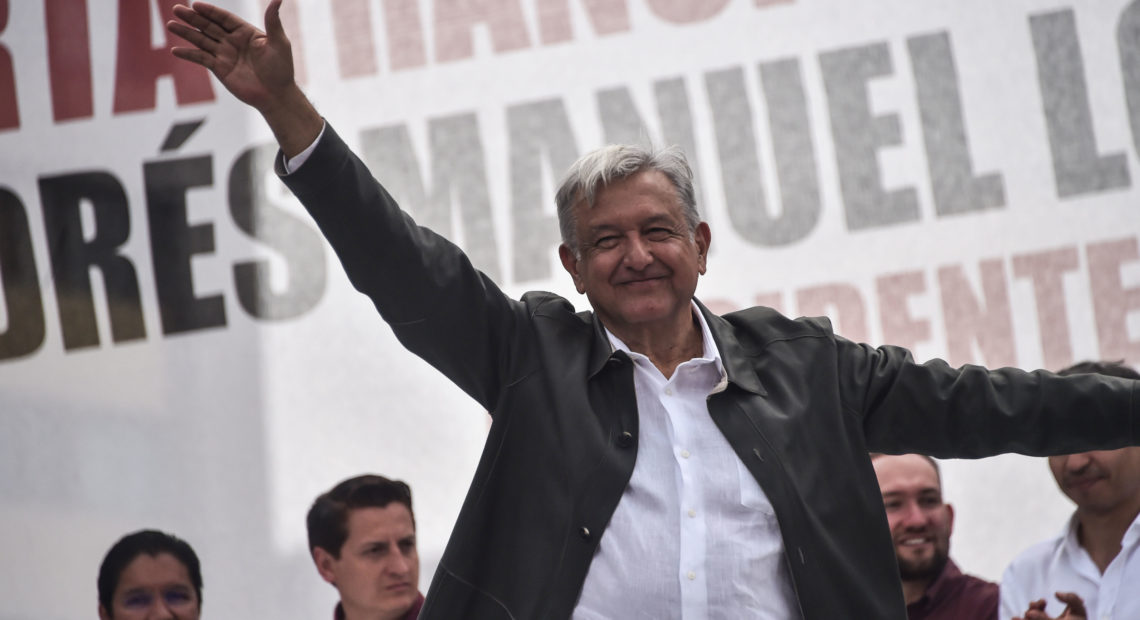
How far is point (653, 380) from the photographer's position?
6.01 ft

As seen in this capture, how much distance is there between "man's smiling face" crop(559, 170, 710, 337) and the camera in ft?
6.01

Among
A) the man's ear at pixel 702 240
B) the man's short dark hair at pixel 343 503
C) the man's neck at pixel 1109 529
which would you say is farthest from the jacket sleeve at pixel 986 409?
the man's short dark hair at pixel 343 503

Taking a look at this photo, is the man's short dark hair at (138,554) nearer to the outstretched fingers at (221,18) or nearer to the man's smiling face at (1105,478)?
the outstretched fingers at (221,18)

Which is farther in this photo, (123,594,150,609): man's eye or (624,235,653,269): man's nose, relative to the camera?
(123,594,150,609): man's eye

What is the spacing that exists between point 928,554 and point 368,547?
1.46m

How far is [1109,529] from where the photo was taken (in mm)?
3176

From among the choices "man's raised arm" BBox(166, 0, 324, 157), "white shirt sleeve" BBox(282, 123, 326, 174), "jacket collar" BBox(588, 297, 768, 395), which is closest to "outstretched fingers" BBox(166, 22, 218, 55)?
"man's raised arm" BBox(166, 0, 324, 157)

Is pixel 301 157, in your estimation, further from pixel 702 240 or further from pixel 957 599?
pixel 957 599

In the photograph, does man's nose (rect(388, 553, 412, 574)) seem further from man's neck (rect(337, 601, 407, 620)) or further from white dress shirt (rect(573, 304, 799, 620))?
white dress shirt (rect(573, 304, 799, 620))

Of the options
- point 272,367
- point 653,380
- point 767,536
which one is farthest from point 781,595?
point 272,367

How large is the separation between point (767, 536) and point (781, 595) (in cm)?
8

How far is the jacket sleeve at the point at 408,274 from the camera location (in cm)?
166

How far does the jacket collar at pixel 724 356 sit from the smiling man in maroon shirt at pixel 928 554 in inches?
63.3

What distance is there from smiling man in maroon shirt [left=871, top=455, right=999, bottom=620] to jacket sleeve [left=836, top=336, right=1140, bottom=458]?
149 cm
